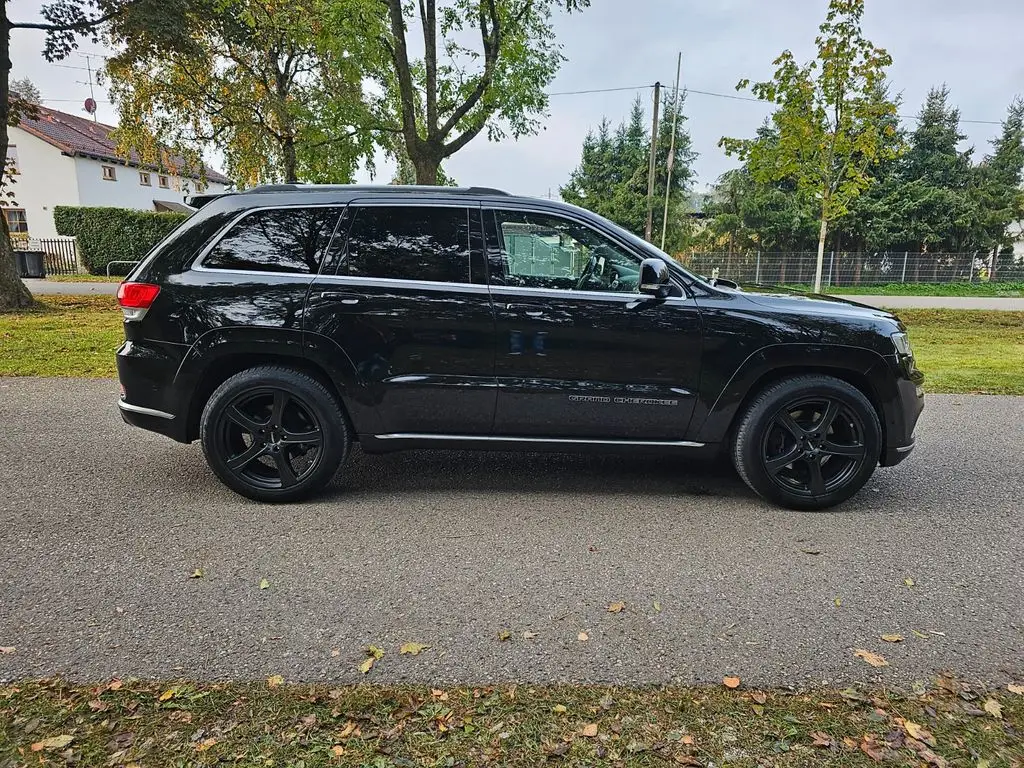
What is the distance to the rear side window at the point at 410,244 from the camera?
3.79m

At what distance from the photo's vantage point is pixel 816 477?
3.86 metres

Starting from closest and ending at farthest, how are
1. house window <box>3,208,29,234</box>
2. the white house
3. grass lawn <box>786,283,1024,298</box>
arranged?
grass lawn <box>786,283,1024,298</box> → the white house → house window <box>3,208,29,234</box>

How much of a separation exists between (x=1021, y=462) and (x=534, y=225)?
14.0 ft

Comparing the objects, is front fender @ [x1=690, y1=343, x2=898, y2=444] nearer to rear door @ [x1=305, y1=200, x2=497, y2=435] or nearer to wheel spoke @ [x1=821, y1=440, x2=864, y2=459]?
wheel spoke @ [x1=821, y1=440, x2=864, y2=459]

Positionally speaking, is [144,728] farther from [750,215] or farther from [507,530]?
[750,215]

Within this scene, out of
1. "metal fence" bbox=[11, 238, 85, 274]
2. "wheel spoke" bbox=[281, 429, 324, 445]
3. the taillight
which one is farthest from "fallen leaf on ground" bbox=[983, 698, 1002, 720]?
"metal fence" bbox=[11, 238, 85, 274]

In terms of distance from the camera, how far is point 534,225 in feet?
12.7

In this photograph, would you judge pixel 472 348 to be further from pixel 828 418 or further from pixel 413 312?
pixel 828 418

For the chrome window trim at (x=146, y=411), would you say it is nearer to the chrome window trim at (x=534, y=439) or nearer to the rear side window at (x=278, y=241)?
the rear side window at (x=278, y=241)

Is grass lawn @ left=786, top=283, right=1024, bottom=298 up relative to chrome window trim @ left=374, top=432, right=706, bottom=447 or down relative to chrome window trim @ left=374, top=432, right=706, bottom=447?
up

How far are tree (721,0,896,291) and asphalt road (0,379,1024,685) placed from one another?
1073cm

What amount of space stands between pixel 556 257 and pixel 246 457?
2300 mm

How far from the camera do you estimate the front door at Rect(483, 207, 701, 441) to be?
3.74 m

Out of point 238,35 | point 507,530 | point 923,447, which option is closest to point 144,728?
point 507,530
